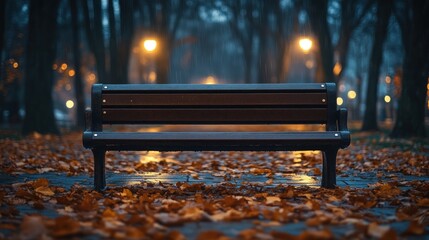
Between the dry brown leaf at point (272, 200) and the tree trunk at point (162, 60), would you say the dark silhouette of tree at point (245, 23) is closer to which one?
the tree trunk at point (162, 60)

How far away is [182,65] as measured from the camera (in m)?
51.1

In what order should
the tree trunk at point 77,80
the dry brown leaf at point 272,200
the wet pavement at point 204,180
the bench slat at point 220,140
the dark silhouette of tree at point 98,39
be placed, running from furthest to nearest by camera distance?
1. the tree trunk at point 77,80
2. the dark silhouette of tree at point 98,39
3. the bench slat at point 220,140
4. the dry brown leaf at point 272,200
5. the wet pavement at point 204,180

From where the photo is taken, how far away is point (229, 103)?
4965mm

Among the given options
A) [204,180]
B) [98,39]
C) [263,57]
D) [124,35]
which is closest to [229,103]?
[204,180]

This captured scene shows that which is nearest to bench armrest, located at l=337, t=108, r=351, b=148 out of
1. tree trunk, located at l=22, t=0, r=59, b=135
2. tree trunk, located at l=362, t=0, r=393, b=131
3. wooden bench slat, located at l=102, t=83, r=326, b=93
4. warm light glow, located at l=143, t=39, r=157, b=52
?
wooden bench slat, located at l=102, t=83, r=326, b=93

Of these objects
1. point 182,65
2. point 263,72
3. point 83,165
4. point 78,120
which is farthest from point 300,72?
point 83,165

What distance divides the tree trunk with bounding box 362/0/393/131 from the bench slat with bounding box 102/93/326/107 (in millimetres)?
14187

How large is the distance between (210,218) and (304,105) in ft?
5.40

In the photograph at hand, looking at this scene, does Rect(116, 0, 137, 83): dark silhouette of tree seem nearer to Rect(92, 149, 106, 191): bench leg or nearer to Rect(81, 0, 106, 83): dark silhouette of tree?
Rect(81, 0, 106, 83): dark silhouette of tree

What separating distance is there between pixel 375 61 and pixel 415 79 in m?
5.75

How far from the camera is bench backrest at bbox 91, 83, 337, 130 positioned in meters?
4.95

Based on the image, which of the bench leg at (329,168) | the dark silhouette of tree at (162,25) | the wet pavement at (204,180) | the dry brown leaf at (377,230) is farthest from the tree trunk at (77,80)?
the dry brown leaf at (377,230)

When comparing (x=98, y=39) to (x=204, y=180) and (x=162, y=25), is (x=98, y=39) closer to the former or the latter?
(x=162, y=25)

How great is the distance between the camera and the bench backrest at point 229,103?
4.95 m
